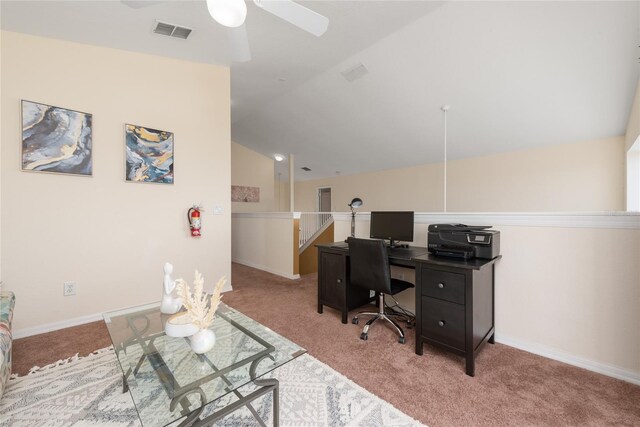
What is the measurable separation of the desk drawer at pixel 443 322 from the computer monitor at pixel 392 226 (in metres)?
0.70

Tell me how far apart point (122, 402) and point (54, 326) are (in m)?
1.62

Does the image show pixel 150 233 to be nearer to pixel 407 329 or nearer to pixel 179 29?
pixel 179 29

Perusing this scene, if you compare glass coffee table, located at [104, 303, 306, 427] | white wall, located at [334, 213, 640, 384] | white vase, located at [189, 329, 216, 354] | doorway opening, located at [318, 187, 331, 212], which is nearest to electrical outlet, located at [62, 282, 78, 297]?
glass coffee table, located at [104, 303, 306, 427]

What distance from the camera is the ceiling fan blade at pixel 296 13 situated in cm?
155

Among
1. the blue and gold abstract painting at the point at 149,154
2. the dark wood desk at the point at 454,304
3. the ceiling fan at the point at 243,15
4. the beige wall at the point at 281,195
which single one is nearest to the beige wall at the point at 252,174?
the beige wall at the point at 281,195

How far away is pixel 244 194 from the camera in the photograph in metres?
7.23

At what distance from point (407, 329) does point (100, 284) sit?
311 centimetres

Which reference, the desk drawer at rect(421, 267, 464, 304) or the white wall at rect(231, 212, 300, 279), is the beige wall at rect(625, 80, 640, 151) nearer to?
the desk drawer at rect(421, 267, 464, 304)

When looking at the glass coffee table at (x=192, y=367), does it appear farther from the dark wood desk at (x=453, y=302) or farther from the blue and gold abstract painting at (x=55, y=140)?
the blue and gold abstract painting at (x=55, y=140)

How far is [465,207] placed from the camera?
5418 millimetres

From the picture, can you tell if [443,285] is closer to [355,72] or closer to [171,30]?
[355,72]

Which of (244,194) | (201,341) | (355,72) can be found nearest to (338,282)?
(201,341)

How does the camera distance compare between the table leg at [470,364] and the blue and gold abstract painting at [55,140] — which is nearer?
the table leg at [470,364]

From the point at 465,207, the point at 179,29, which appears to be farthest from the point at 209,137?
the point at 465,207
